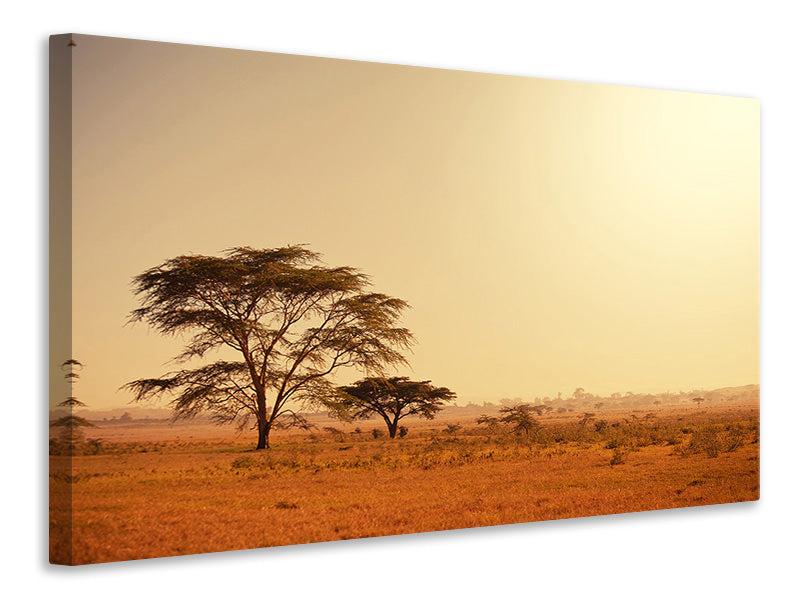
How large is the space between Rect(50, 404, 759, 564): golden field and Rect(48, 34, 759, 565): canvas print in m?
0.02

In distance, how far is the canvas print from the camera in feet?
21.2

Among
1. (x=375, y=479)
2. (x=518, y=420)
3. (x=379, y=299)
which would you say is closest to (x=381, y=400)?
(x=375, y=479)

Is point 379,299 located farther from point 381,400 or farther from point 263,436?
point 263,436

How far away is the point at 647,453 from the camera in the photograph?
8.36 meters

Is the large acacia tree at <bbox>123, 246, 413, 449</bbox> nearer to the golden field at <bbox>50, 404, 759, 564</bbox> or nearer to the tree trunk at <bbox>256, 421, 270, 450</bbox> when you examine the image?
the tree trunk at <bbox>256, 421, 270, 450</bbox>

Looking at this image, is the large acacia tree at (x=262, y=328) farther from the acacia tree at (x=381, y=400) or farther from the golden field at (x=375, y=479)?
the golden field at (x=375, y=479)

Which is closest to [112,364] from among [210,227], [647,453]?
[210,227]

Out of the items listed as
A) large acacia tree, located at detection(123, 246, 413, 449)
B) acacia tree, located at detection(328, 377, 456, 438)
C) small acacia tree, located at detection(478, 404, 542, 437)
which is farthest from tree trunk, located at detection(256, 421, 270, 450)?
small acacia tree, located at detection(478, 404, 542, 437)

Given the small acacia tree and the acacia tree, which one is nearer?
the acacia tree

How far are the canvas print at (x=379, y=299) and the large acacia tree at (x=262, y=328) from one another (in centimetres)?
1

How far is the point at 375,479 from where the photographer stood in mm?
7262
